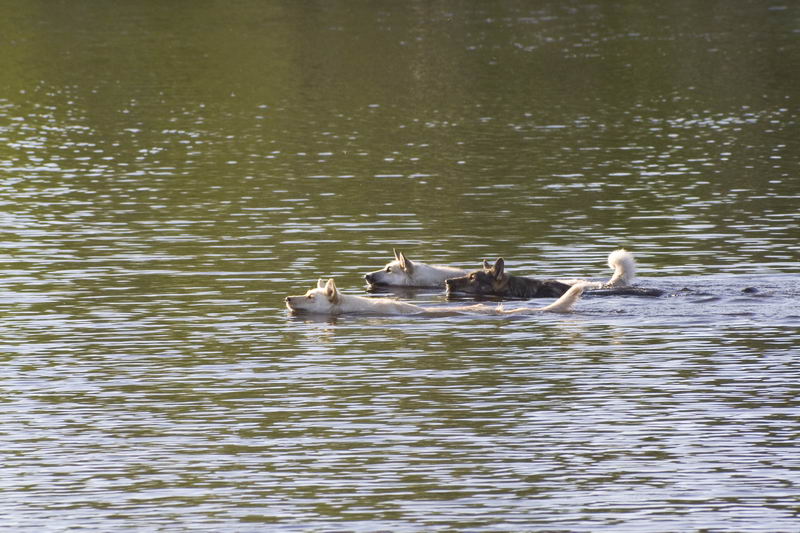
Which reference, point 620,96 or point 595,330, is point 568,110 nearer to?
point 620,96

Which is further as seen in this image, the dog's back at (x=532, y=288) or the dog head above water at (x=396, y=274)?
the dog head above water at (x=396, y=274)

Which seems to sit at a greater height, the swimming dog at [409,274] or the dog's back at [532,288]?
the swimming dog at [409,274]

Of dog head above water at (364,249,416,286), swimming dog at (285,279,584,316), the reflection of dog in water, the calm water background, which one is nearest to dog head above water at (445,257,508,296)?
the reflection of dog in water

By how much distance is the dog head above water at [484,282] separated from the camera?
23.6 meters

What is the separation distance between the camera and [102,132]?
4575cm

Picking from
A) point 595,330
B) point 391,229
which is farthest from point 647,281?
point 391,229

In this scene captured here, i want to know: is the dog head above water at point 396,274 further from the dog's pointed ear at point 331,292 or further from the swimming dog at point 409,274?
the dog's pointed ear at point 331,292

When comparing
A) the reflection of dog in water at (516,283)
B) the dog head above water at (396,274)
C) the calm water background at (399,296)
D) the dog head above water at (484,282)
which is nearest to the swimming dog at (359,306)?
the calm water background at (399,296)

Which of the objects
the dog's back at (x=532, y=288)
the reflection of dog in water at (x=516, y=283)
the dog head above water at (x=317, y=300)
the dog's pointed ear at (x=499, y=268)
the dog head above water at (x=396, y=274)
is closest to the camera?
the dog head above water at (x=317, y=300)

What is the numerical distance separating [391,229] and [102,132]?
18.5 meters

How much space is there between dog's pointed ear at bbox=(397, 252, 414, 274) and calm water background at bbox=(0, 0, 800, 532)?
A: 1.63 ft

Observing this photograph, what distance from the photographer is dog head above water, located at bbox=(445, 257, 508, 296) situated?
23.6 meters

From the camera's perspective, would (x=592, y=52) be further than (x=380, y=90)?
Yes

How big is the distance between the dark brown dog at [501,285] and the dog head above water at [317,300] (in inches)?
97.4
